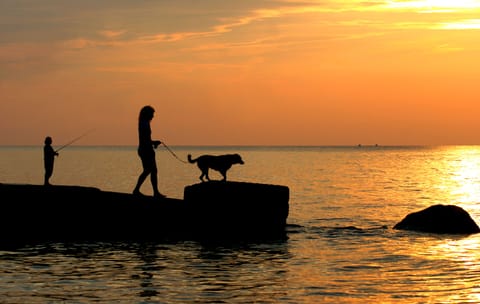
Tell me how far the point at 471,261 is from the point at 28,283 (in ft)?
32.7

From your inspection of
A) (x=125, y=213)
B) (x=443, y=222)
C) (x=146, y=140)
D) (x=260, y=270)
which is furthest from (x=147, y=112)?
(x=443, y=222)

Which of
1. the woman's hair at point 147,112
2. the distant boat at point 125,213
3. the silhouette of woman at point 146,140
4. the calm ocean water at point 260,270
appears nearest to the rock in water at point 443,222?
the calm ocean water at point 260,270

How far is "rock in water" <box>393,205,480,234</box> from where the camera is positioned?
2441cm

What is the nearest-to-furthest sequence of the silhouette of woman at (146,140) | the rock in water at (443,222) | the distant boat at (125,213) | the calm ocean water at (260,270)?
the calm ocean water at (260,270), the silhouette of woman at (146,140), the distant boat at (125,213), the rock in water at (443,222)

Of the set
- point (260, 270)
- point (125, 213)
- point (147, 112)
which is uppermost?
point (147, 112)

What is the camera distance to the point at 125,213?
21812 mm

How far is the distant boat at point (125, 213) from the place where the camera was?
21.7 metres

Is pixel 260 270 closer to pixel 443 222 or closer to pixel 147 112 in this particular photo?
pixel 147 112

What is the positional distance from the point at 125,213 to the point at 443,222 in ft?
32.8

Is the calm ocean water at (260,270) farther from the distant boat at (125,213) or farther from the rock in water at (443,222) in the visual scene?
the distant boat at (125,213)

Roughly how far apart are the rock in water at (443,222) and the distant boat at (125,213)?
17.9 feet

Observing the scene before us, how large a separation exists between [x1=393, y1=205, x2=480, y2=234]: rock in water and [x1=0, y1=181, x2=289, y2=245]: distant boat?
5.45m

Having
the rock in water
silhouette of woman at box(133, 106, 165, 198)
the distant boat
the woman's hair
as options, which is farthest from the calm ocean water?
the woman's hair

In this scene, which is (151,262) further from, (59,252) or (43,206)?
(43,206)
